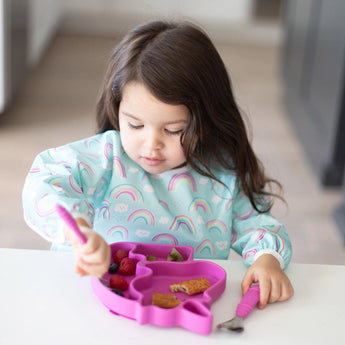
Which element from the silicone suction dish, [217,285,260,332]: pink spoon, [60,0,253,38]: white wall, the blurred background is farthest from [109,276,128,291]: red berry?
[60,0,253,38]: white wall

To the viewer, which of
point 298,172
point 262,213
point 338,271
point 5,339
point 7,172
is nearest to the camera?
Answer: point 5,339

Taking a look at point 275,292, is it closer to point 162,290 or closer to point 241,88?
point 162,290

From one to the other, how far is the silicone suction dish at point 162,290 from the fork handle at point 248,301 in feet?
0.12

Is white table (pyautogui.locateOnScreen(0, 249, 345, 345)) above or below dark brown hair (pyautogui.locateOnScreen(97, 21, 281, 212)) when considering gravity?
below

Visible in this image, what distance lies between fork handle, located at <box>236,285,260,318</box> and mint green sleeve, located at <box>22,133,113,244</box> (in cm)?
26

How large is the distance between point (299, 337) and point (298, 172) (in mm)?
1981

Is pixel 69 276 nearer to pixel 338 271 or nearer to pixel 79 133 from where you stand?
pixel 338 271

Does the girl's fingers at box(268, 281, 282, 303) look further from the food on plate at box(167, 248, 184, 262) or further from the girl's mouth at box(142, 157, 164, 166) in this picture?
the girl's mouth at box(142, 157, 164, 166)

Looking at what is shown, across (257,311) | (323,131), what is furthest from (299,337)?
(323,131)

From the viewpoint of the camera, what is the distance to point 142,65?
3.21 ft

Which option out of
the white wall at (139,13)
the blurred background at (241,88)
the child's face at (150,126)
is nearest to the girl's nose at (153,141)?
the child's face at (150,126)

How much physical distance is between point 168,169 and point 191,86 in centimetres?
20

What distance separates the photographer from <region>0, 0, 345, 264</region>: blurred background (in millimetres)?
2328

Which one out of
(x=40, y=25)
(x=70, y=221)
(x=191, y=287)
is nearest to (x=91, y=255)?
(x=70, y=221)
